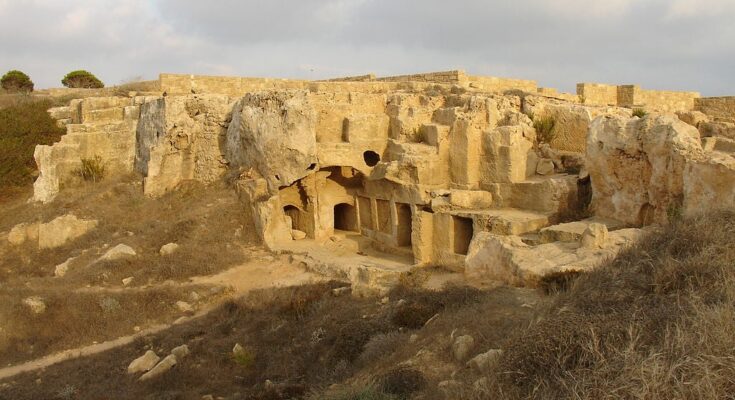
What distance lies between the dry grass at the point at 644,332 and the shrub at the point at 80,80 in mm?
29506

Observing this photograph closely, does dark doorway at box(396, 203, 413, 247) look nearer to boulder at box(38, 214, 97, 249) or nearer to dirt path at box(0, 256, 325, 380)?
dirt path at box(0, 256, 325, 380)

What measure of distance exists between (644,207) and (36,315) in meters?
11.3

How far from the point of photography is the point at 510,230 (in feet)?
38.8

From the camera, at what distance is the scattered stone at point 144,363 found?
8.69 m

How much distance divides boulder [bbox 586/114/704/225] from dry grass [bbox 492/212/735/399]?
4442 millimetres

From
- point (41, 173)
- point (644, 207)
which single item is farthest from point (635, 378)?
point (41, 173)

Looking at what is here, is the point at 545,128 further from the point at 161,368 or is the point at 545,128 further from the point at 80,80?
the point at 80,80

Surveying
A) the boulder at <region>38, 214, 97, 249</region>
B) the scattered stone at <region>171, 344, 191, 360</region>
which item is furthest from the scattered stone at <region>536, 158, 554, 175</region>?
the boulder at <region>38, 214, 97, 249</region>

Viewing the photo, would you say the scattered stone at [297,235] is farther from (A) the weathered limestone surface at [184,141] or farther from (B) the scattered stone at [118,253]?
(B) the scattered stone at [118,253]

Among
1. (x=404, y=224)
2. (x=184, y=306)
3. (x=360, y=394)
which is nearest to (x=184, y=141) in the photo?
(x=404, y=224)

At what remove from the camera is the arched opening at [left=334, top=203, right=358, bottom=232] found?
17.2 metres

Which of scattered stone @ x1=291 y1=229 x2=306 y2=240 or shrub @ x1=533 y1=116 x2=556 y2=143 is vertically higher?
shrub @ x1=533 y1=116 x2=556 y2=143

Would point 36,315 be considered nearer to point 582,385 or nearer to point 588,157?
point 582,385

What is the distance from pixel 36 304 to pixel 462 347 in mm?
8294
